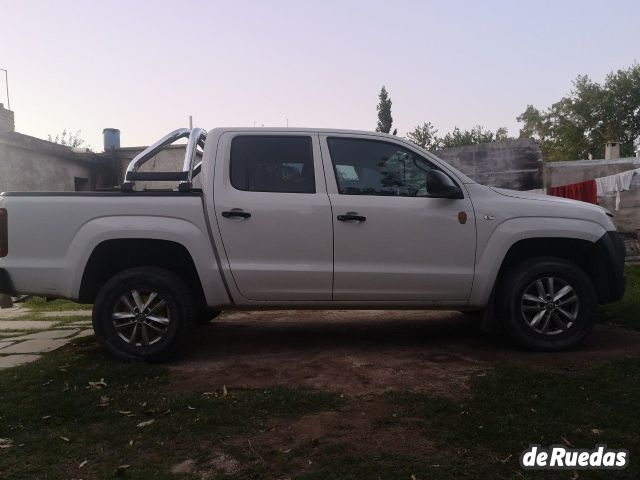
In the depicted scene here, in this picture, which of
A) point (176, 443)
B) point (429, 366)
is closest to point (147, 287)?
point (176, 443)

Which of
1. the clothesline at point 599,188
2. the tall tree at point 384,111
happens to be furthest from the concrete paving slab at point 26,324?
the tall tree at point 384,111

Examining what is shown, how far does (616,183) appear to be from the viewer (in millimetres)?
11297

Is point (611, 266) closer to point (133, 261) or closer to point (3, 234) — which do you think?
point (133, 261)

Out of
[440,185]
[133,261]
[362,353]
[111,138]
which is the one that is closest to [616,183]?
[440,185]

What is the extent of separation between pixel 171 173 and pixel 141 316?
142 cm

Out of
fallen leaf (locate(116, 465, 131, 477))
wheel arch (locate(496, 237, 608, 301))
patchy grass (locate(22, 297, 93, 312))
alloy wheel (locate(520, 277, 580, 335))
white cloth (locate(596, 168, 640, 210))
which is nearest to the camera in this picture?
fallen leaf (locate(116, 465, 131, 477))

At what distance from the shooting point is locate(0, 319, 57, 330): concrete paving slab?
20.4 feet

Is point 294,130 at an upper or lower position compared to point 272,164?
upper

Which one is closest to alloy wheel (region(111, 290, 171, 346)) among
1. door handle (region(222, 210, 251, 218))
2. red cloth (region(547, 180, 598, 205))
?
door handle (region(222, 210, 251, 218))

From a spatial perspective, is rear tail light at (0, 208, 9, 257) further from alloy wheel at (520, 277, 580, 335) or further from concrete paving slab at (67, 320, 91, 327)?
alloy wheel at (520, 277, 580, 335)

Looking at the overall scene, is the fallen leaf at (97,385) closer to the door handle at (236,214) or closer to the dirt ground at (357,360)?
the dirt ground at (357,360)

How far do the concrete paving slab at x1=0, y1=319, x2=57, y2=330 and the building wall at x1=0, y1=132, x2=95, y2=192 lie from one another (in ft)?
16.5

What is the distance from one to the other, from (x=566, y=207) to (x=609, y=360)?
1.30 metres

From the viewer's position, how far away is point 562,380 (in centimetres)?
366
